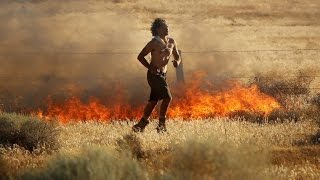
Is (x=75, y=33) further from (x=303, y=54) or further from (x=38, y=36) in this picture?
(x=303, y=54)

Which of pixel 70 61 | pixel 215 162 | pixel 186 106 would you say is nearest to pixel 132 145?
pixel 215 162

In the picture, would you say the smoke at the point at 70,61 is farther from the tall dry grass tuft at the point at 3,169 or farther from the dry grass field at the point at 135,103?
the tall dry grass tuft at the point at 3,169

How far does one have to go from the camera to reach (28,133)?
10.3m

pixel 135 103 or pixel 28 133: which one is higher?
pixel 28 133

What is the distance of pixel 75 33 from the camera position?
25281 mm

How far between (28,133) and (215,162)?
4706 millimetres

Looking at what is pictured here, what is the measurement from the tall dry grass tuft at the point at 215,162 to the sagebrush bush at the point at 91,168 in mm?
365

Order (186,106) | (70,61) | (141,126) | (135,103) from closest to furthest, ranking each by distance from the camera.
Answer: (141,126) < (186,106) < (135,103) < (70,61)

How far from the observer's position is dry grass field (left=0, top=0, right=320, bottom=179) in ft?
21.1

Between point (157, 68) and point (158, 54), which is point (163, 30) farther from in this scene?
point (157, 68)

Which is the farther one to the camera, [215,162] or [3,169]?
[3,169]

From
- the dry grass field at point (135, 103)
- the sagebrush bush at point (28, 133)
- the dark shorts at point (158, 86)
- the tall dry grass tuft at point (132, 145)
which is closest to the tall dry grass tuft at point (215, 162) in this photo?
the dry grass field at point (135, 103)

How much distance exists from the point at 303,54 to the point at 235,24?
488 inches

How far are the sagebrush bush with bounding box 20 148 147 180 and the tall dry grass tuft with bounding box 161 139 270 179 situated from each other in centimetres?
36
